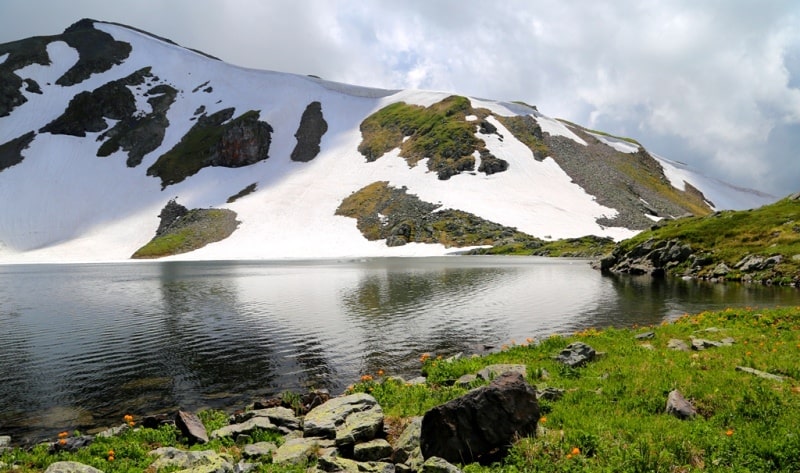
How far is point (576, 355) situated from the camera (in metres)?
17.4

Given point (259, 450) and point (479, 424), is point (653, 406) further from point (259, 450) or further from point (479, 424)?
point (259, 450)

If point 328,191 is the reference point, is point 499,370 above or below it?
below

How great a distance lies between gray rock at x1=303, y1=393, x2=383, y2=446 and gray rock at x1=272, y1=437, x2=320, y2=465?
0.47 metres

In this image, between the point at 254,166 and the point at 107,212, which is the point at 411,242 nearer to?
the point at 254,166

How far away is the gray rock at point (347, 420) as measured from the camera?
12055 mm

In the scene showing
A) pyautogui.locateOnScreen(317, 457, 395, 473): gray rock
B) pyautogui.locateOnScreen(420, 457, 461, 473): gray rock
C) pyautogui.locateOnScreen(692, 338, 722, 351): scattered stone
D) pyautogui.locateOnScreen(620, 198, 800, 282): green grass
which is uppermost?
pyautogui.locateOnScreen(620, 198, 800, 282): green grass

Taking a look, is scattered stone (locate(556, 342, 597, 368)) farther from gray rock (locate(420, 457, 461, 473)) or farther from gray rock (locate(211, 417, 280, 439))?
gray rock (locate(211, 417, 280, 439))

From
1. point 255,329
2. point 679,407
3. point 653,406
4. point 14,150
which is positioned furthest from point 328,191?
point 679,407

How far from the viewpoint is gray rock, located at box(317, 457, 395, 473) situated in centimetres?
1040

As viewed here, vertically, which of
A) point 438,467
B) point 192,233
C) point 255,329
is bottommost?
point 255,329

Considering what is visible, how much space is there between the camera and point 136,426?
51.7 ft

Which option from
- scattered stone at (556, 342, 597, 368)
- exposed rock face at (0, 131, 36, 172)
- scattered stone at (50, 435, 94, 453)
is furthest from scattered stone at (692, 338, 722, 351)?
exposed rock face at (0, 131, 36, 172)

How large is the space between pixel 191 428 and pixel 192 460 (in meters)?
2.55

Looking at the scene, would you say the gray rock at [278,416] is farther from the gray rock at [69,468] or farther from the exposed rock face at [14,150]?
the exposed rock face at [14,150]
